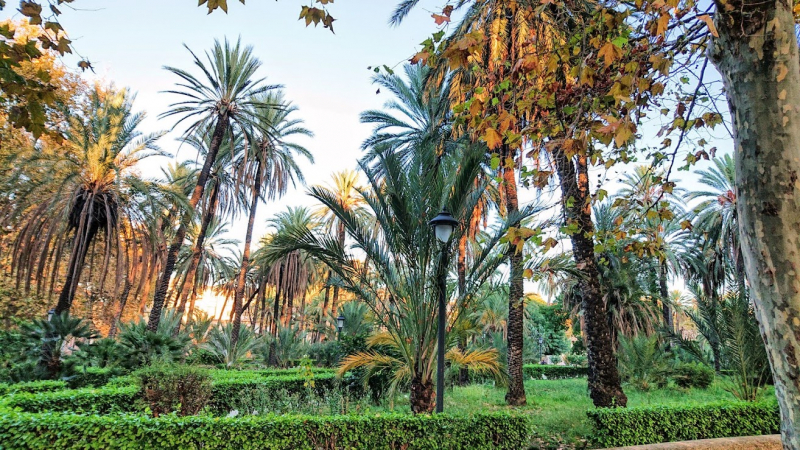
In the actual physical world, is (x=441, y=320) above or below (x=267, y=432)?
above

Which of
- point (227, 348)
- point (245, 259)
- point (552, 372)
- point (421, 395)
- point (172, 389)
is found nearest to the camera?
point (172, 389)

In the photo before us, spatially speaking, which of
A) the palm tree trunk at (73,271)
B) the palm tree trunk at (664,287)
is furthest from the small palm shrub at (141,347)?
the palm tree trunk at (664,287)

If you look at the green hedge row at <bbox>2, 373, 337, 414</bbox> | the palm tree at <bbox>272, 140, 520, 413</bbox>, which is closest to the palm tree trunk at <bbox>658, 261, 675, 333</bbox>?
the palm tree at <bbox>272, 140, 520, 413</bbox>

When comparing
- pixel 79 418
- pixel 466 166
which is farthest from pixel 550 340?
pixel 79 418

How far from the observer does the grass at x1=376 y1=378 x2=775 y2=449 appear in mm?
7014

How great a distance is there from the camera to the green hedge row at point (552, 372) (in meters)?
24.6

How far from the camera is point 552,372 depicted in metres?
25.5

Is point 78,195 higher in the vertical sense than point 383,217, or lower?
higher

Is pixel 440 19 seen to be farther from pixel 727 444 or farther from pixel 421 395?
pixel 727 444

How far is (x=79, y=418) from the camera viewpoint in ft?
16.3

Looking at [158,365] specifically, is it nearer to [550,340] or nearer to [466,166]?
[466,166]

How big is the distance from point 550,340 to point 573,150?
148 ft

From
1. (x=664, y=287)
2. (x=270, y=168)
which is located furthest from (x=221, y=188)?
(x=664, y=287)

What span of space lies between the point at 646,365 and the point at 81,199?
1890 cm
